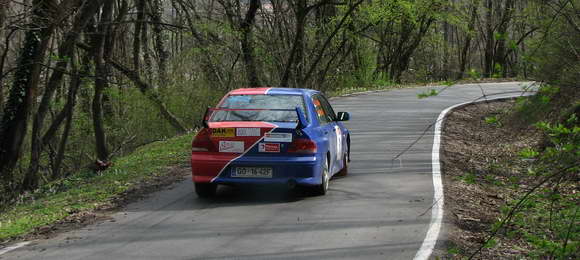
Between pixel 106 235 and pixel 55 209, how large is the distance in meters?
Answer: 2.23

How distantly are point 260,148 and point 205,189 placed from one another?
3.81 ft

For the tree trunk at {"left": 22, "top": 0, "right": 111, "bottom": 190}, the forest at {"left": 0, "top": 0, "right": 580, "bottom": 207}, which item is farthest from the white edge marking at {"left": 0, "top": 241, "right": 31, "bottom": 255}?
the tree trunk at {"left": 22, "top": 0, "right": 111, "bottom": 190}

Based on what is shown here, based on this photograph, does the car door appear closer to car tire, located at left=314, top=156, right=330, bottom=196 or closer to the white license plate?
car tire, located at left=314, top=156, right=330, bottom=196

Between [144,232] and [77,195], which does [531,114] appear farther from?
[144,232]

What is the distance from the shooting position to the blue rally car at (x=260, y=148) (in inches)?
390

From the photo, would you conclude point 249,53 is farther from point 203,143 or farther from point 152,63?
point 203,143

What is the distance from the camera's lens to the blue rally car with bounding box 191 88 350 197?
9.91m

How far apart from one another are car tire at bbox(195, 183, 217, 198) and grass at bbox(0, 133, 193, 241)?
1315 mm

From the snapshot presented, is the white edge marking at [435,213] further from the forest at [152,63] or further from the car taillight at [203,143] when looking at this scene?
the car taillight at [203,143]

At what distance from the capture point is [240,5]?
101 feet

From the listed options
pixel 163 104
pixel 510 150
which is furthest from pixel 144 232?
pixel 163 104

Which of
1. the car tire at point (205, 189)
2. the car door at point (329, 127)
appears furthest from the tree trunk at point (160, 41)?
the car tire at point (205, 189)

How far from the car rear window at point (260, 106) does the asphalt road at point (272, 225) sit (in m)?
1.15

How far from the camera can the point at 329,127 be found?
37.2 ft
